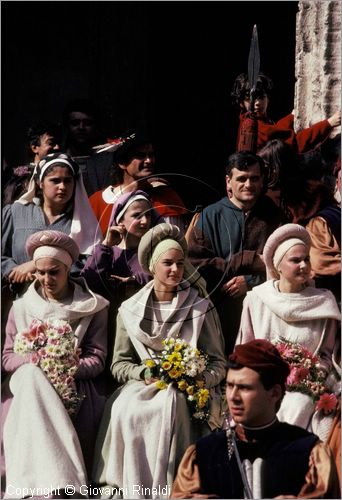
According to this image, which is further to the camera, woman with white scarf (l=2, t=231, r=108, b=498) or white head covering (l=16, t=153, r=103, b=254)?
white head covering (l=16, t=153, r=103, b=254)

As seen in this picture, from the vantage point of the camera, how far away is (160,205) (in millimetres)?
13945

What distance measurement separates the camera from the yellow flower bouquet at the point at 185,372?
1354cm

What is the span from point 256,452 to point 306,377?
76 centimetres

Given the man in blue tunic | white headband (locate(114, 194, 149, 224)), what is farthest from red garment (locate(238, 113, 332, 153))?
white headband (locate(114, 194, 149, 224))

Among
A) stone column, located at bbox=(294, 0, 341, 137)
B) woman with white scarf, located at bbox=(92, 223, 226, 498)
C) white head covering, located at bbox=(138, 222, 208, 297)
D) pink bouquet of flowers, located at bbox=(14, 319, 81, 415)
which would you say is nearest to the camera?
woman with white scarf, located at bbox=(92, 223, 226, 498)

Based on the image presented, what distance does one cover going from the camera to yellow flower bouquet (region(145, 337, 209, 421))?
533 inches

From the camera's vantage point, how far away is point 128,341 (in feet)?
45.1

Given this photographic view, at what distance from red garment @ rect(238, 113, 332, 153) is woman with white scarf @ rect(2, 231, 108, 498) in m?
1.39

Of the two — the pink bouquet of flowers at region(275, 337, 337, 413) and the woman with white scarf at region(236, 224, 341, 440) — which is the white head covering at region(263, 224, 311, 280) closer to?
the woman with white scarf at region(236, 224, 341, 440)

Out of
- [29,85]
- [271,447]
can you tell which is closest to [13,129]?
[29,85]

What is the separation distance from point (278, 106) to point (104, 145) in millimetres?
1118

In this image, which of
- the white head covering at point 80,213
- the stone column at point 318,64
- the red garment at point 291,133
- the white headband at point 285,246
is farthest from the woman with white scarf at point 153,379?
the stone column at point 318,64

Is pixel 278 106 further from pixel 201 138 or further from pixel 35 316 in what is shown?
pixel 35 316

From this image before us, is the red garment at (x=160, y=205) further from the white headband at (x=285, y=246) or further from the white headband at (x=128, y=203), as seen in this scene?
→ the white headband at (x=285, y=246)
